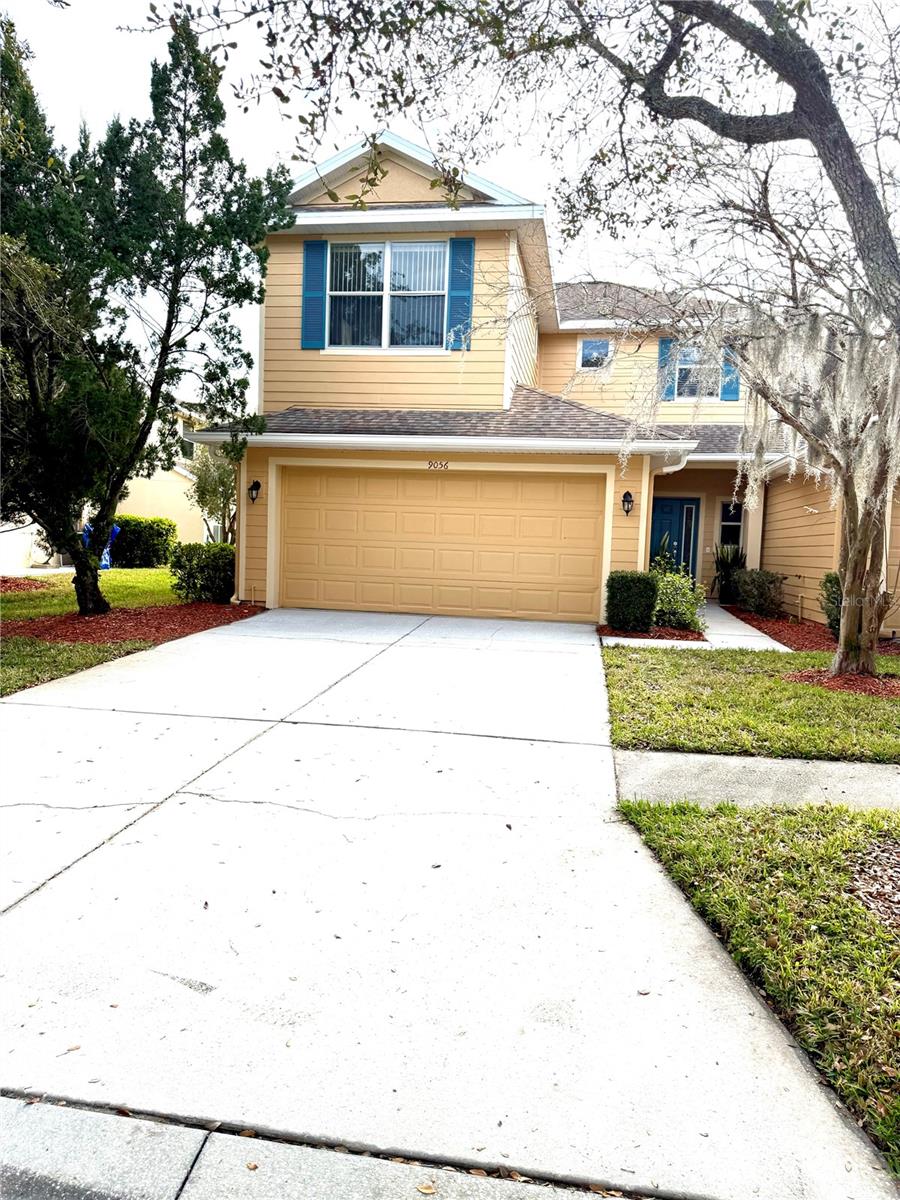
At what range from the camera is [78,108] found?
8602mm

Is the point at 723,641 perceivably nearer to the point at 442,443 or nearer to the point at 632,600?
the point at 632,600

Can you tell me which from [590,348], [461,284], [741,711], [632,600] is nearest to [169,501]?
[590,348]

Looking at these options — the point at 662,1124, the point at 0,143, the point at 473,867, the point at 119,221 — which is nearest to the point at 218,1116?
the point at 662,1124

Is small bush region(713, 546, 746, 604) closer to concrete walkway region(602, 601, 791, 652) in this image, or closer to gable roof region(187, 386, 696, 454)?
concrete walkway region(602, 601, 791, 652)

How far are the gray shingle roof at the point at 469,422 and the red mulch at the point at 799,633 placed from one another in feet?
10.3

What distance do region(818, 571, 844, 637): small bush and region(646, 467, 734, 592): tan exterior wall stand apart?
208 inches

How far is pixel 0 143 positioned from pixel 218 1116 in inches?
281

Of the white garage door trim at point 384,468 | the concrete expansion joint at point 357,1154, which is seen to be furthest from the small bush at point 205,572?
the concrete expansion joint at point 357,1154

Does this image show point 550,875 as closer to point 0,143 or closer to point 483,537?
point 0,143

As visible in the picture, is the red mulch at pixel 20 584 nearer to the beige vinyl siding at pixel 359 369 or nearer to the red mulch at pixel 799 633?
the beige vinyl siding at pixel 359 369

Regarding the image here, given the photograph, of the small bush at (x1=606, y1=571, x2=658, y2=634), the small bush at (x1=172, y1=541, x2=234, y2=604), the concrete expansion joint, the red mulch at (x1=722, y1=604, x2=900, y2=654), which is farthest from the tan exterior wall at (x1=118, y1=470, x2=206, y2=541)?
the concrete expansion joint

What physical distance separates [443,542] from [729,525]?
7675mm

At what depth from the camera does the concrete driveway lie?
79.9 inches

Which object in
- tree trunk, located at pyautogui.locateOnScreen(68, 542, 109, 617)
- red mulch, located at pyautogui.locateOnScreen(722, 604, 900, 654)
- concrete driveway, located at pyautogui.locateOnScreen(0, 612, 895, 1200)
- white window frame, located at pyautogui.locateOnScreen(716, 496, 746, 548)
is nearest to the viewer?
concrete driveway, located at pyautogui.locateOnScreen(0, 612, 895, 1200)
